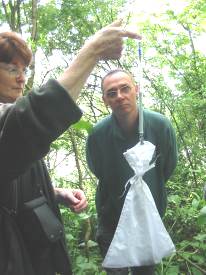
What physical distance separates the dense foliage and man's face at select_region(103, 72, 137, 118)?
2.42ft

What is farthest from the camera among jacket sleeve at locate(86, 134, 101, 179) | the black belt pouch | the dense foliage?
the dense foliage

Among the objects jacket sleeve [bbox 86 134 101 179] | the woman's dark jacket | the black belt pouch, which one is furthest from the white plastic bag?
the black belt pouch

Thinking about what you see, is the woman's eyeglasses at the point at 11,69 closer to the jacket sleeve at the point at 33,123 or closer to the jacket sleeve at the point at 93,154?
the jacket sleeve at the point at 33,123

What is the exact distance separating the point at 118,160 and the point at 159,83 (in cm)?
291

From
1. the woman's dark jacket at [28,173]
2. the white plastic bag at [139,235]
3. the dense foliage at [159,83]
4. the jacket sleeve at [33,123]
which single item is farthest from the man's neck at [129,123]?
the jacket sleeve at [33,123]

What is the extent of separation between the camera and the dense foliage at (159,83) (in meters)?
3.41

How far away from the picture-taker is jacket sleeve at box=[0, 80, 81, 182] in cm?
103

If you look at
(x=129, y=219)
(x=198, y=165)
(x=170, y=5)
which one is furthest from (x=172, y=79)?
(x=129, y=219)

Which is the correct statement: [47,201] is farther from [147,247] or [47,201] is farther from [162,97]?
[162,97]

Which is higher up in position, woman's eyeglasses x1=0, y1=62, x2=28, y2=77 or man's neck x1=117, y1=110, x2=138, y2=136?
man's neck x1=117, y1=110, x2=138, y2=136

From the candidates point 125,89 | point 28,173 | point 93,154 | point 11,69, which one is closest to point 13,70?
point 11,69

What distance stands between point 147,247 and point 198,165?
8.44 feet

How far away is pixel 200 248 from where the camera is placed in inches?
128

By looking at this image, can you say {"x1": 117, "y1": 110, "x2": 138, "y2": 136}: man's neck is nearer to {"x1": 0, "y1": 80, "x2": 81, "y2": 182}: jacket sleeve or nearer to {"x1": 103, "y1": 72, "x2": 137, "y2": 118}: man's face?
{"x1": 103, "y1": 72, "x2": 137, "y2": 118}: man's face
